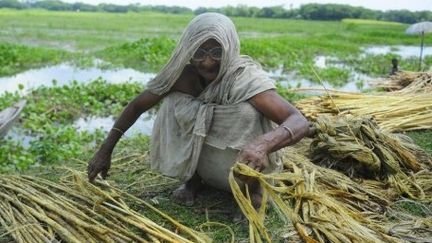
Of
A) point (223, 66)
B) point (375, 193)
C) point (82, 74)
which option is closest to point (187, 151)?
point (223, 66)

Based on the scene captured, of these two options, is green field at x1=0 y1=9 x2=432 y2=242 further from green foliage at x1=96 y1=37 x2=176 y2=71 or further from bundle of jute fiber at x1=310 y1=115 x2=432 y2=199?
bundle of jute fiber at x1=310 y1=115 x2=432 y2=199

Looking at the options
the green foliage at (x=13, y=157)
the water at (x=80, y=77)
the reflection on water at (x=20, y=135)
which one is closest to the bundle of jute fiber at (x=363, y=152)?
the green foliage at (x=13, y=157)

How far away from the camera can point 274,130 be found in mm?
2168

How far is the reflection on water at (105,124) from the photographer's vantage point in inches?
221

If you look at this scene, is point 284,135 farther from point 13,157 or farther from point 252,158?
point 13,157

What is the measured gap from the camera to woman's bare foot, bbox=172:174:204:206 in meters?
2.79

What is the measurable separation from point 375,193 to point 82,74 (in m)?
7.64

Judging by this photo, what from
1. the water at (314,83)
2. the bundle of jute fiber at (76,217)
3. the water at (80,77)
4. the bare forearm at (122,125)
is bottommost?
the water at (314,83)

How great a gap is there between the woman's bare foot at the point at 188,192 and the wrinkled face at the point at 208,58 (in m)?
0.64

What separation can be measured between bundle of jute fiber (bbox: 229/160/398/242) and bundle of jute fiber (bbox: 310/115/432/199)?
71 cm

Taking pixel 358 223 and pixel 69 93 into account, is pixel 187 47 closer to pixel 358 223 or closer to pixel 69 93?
pixel 358 223

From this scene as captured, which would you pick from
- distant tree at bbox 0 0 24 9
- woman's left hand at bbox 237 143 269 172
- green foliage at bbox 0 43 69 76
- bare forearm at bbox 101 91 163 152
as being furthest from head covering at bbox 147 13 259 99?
distant tree at bbox 0 0 24 9

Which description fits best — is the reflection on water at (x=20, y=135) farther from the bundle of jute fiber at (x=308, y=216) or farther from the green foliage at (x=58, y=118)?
the bundle of jute fiber at (x=308, y=216)

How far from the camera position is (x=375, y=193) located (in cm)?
295
